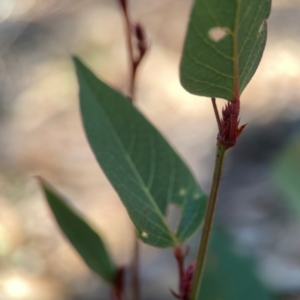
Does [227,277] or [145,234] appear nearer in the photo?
[145,234]

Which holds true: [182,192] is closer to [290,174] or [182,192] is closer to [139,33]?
[139,33]

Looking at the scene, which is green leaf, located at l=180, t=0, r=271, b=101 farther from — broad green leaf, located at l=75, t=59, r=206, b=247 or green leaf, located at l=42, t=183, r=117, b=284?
green leaf, located at l=42, t=183, r=117, b=284

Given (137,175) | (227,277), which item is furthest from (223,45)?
(227,277)

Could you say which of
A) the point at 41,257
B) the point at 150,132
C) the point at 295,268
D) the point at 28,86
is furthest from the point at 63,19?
the point at 150,132

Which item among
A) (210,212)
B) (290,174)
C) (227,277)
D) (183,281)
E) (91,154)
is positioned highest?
(210,212)

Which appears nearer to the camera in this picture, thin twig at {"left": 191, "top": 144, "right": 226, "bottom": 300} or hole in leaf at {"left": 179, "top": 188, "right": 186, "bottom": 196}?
thin twig at {"left": 191, "top": 144, "right": 226, "bottom": 300}

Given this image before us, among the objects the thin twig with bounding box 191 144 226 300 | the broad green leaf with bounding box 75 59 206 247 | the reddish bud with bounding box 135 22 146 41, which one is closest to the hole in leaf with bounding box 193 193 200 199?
the broad green leaf with bounding box 75 59 206 247
